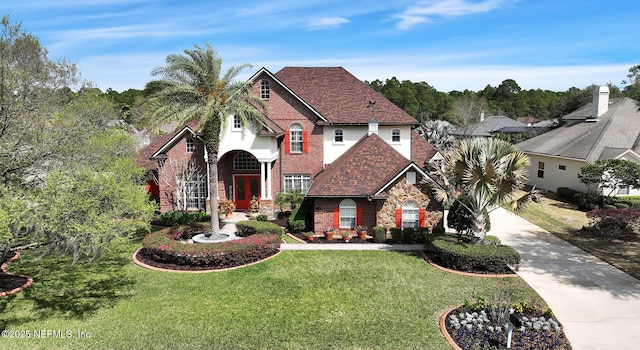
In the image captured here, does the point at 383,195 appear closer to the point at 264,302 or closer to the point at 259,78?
the point at 264,302

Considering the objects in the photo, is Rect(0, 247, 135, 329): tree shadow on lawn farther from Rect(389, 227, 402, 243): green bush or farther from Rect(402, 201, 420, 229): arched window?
Rect(402, 201, 420, 229): arched window

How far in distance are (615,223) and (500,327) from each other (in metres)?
14.8

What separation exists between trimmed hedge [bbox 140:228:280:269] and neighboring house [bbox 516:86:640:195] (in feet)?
80.3

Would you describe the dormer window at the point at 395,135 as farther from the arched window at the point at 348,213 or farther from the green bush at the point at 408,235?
the green bush at the point at 408,235

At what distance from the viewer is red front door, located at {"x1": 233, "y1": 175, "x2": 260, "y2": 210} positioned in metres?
27.4

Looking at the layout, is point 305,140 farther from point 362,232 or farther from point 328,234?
point 362,232

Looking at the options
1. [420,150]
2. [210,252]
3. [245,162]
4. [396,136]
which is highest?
[396,136]

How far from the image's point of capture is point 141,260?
58.8 ft

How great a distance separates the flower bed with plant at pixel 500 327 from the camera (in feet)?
34.9

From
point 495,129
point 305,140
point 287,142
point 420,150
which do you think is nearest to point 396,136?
point 420,150

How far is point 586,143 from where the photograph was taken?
104ft

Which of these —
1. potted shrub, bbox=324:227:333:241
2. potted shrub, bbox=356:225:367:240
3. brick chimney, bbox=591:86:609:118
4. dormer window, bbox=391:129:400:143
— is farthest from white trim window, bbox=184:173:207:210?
brick chimney, bbox=591:86:609:118

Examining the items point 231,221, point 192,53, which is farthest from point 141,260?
point 192,53

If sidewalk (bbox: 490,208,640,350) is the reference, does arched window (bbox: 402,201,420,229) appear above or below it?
above
